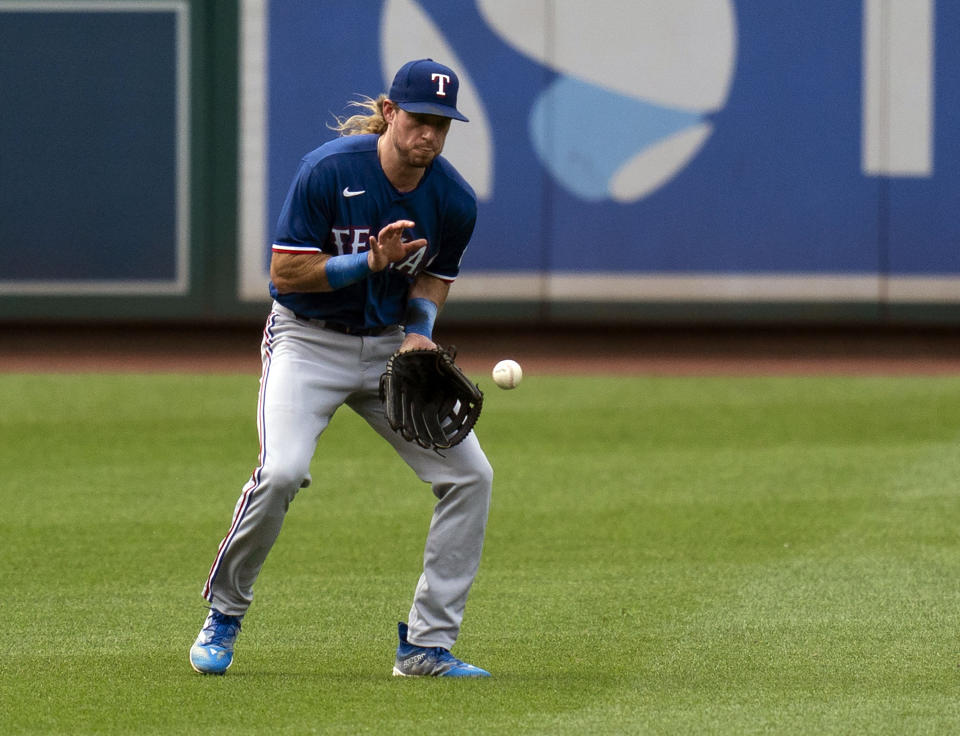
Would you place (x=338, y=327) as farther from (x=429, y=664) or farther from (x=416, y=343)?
(x=429, y=664)

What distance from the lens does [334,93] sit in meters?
14.6

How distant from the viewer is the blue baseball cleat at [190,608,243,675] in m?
4.68

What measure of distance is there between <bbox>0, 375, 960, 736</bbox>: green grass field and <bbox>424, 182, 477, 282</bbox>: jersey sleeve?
1.25 metres

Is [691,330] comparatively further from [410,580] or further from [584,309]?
[410,580]

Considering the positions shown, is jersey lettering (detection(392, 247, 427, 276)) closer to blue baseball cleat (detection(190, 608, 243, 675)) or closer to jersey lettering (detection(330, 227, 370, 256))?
jersey lettering (detection(330, 227, 370, 256))

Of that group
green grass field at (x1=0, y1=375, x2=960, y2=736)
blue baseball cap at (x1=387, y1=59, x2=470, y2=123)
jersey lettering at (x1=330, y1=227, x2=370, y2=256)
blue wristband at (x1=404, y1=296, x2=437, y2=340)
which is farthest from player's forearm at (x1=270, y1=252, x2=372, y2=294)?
green grass field at (x1=0, y1=375, x2=960, y2=736)

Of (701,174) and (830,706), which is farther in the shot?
(701,174)

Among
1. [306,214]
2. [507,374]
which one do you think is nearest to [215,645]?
[507,374]

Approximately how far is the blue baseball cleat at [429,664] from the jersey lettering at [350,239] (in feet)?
3.93

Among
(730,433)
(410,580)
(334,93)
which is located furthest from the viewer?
(334,93)

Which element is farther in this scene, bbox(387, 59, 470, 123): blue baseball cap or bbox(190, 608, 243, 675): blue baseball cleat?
bbox(190, 608, 243, 675): blue baseball cleat

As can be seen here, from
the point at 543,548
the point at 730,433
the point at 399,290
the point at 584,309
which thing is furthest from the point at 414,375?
the point at 584,309

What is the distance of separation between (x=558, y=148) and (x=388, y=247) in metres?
10.3

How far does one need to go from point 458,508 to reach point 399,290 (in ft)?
2.36
